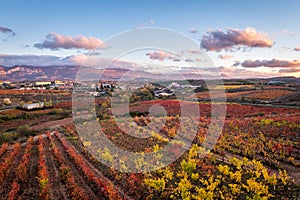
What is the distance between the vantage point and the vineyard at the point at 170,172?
982cm

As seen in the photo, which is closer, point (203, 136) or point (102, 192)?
point (102, 192)

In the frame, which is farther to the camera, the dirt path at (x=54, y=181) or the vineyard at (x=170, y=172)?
the dirt path at (x=54, y=181)

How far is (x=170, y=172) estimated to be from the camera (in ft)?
37.3

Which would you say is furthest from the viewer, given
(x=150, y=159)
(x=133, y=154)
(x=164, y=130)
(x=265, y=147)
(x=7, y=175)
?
(x=164, y=130)

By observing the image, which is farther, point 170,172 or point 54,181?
point 54,181

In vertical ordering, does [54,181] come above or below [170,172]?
below

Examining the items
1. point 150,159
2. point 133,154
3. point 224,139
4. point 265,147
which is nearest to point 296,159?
point 265,147

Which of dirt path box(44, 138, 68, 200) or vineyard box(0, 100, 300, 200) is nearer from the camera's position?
vineyard box(0, 100, 300, 200)

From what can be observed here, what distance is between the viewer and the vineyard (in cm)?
982

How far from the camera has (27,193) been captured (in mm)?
10383

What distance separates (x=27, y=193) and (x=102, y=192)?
119 inches

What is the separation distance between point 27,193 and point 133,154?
6.17m

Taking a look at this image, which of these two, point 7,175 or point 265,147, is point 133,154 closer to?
point 7,175

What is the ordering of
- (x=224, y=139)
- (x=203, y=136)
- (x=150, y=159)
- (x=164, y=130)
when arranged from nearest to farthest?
(x=150, y=159) → (x=224, y=139) → (x=203, y=136) → (x=164, y=130)
